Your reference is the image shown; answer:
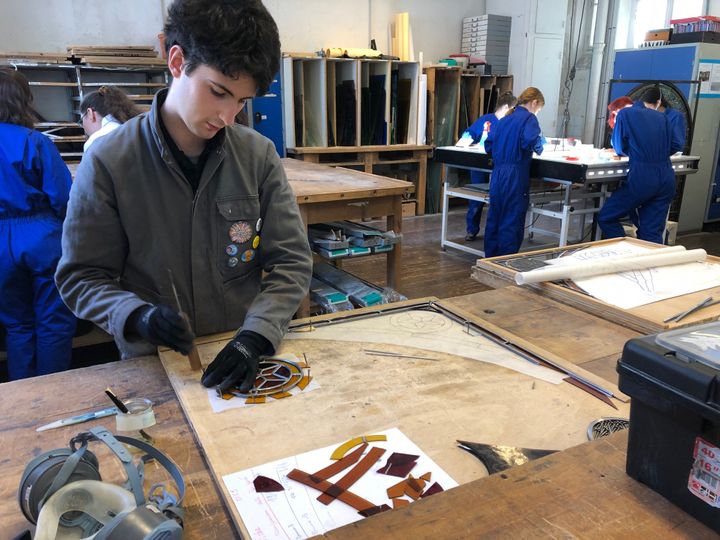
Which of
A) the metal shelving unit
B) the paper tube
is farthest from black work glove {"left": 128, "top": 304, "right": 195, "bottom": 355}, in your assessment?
the metal shelving unit

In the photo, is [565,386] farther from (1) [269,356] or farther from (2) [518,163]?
(2) [518,163]

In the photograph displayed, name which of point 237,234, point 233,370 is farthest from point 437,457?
point 237,234

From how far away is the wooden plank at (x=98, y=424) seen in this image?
69 cm

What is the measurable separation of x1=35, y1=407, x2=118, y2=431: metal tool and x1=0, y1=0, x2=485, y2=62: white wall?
4805 mm

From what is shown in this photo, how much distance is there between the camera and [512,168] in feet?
13.4

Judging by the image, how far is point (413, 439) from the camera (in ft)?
2.76

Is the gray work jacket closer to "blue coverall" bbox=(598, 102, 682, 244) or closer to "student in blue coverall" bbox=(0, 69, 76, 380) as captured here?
"student in blue coverall" bbox=(0, 69, 76, 380)

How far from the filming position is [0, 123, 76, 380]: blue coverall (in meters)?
2.19

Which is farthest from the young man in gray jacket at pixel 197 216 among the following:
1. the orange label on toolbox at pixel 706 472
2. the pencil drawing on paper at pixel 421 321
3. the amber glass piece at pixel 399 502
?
the orange label on toolbox at pixel 706 472

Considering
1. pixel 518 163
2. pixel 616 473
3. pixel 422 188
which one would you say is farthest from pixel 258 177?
pixel 422 188

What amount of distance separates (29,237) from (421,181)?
434 centimetres

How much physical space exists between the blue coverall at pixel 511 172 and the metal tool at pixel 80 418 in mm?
3611

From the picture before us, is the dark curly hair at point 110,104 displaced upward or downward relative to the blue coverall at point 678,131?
upward

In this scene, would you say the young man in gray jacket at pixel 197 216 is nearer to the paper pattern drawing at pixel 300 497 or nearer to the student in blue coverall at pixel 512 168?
the paper pattern drawing at pixel 300 497
